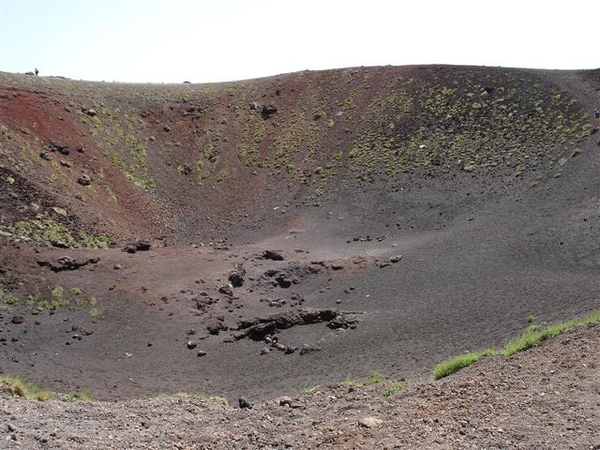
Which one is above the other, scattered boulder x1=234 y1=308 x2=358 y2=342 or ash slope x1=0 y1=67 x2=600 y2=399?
ash slope x1=0 y1=67 x2=600 y2=399

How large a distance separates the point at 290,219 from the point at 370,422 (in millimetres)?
28049

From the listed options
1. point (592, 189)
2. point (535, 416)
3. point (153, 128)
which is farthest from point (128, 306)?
point (153, 128)

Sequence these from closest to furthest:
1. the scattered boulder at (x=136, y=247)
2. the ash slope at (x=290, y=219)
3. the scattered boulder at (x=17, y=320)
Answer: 1. the ash slope at (x=290, y=219)
2. the scattered boulder at (x=17, y=320)
3. the scattered boulder at (x=136, y=247)

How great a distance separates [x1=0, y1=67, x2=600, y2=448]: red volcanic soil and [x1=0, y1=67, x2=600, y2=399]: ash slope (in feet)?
0.45

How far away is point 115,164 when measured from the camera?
132ft

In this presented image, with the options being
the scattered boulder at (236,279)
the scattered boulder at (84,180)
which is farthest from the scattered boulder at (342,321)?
the scattered boulder at (84,180)

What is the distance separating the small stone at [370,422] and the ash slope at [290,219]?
22.6 ft

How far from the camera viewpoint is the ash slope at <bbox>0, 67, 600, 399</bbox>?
786 inches

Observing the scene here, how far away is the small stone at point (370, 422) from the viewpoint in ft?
30.8

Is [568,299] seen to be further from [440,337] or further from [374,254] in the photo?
[374,254]

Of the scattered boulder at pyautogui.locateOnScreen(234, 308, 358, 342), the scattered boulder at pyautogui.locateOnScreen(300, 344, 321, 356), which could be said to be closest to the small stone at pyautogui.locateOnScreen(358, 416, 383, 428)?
the scattered boulder at pyautogui.locateOnScreen(300, 344, 321, 356)

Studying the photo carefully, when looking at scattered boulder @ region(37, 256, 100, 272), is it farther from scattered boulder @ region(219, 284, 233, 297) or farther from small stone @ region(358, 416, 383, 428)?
small stone @ region(358, 416, 383, 428)

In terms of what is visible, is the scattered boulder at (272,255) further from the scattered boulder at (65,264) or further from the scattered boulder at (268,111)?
the scattered boulder at (268,111)

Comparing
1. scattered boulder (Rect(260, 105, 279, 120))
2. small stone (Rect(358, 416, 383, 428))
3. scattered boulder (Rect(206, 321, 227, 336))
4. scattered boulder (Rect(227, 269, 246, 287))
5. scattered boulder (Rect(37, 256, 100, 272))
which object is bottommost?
small stone (Rect(358, 416, 383, 428))
